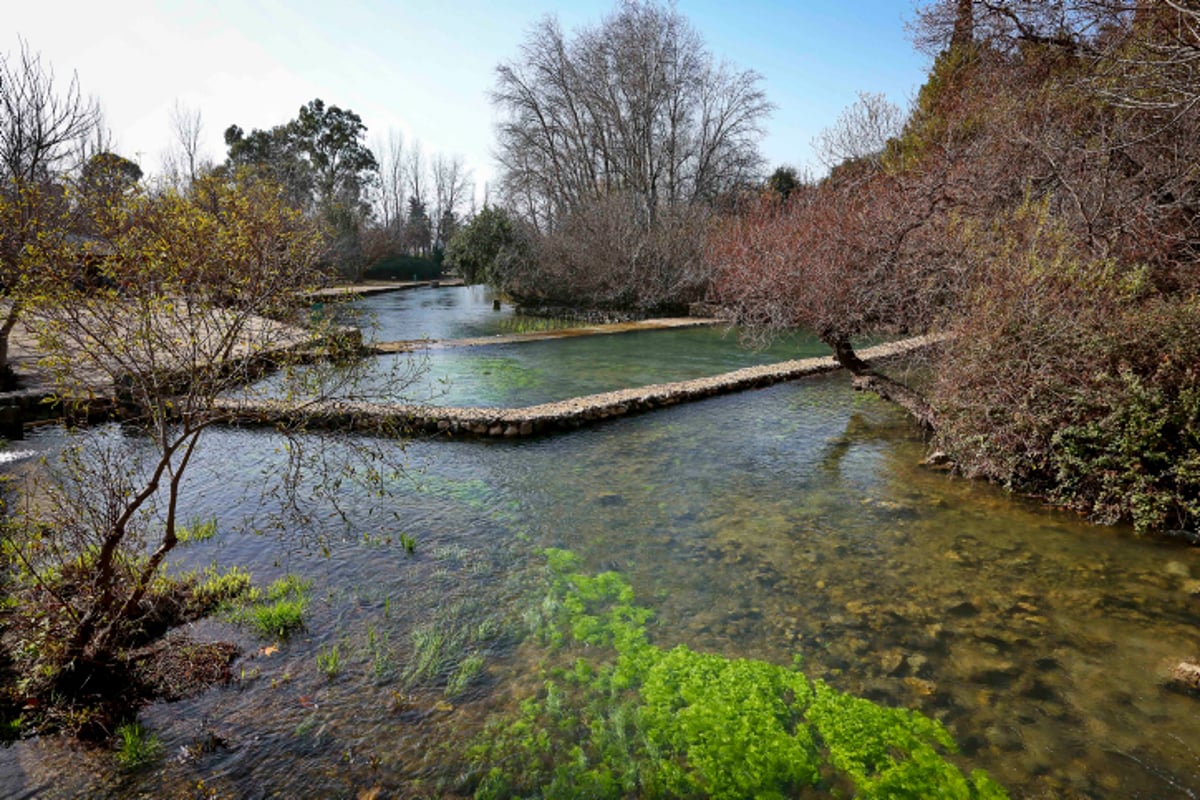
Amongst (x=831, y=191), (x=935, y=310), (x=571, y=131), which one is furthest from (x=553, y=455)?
(x=571, y=131)

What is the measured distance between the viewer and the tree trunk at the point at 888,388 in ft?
29.5

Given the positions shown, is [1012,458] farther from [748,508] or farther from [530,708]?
[530,708]

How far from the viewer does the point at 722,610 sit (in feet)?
15.1

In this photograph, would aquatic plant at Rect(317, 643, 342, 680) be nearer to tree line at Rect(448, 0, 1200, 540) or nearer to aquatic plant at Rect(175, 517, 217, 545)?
aquatic plant at Rect(175, 517, 217, 545)

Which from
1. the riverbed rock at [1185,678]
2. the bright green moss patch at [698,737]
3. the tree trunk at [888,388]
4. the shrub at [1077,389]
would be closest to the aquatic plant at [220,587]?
the bright green moss patch at [698,737]

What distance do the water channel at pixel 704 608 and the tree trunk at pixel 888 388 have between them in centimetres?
154

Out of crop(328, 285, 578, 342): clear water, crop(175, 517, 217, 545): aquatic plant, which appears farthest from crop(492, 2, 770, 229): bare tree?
crop(175, 517, 217, 545): aquatic plant

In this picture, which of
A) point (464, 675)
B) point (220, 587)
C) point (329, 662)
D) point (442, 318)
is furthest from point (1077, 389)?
point (442, 318)

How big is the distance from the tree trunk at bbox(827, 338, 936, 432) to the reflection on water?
110 cm

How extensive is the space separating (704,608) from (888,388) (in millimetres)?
6312

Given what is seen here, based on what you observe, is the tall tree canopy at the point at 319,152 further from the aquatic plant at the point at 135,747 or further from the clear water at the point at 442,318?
the aquatic plant at the point at 135,747

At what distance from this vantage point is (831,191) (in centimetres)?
1364

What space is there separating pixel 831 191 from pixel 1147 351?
8656 millimetres

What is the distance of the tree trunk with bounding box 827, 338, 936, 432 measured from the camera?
8992 millimetres
